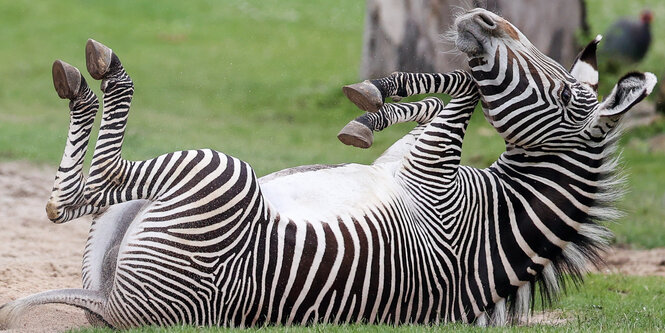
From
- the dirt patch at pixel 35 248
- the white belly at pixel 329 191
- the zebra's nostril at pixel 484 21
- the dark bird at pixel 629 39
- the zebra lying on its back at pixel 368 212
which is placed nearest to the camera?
the zebra lying on its back at pixel 368 212

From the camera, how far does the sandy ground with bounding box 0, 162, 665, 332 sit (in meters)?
5.01

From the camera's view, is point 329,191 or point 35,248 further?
point 35,248

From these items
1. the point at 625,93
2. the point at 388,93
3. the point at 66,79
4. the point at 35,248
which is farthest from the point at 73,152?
the point at 35,248

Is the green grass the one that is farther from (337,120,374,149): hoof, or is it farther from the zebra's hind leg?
(337,120,374,149): hoof

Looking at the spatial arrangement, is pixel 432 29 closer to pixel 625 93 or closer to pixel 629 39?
pixel 629 39

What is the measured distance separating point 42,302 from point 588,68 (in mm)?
3101

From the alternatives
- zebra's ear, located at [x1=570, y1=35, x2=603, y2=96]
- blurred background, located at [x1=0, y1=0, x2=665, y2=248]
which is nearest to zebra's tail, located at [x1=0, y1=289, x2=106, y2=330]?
zebra's ear, located at [x1=570, y1=35, x2=603, y2=96]

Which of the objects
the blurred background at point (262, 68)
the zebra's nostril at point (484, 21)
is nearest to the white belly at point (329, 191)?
the zebra's nostril at point (484, 21)

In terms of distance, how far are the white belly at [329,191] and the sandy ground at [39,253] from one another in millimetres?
1205

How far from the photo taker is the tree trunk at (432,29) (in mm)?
13625

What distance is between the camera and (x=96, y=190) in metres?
4.35

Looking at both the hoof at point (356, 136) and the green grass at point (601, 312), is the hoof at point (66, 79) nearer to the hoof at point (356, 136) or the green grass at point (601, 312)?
the green grass at point (601, 312)

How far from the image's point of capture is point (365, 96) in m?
4.76

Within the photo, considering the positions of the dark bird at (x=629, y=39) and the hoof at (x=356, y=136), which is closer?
the hoof at (x=356, y=136)
